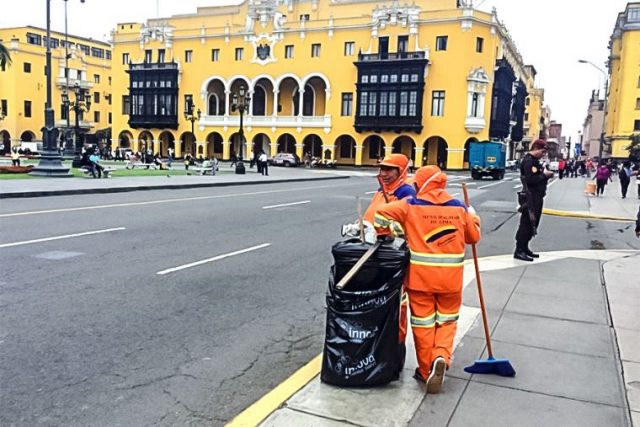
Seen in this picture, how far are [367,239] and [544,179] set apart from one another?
5.87 meters

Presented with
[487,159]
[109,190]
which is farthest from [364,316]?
[487,159]

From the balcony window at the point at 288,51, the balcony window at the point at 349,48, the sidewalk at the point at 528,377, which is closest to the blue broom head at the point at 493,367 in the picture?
the sidewalk at the point at 528,377

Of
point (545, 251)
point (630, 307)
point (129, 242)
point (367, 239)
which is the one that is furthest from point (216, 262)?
point (545, 251)

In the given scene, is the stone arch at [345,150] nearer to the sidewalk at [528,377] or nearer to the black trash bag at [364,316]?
the sidewalk at [528,377]

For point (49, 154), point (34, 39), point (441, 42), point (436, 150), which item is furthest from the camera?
point (34, 39)

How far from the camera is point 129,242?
371 inches

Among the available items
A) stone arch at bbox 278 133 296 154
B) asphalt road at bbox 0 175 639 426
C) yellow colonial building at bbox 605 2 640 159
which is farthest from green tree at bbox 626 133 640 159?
asphalt road at bbox 0 175 639 426

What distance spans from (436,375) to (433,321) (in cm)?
37

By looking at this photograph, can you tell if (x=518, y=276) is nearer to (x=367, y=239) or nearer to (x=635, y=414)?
(x=635, y=414)

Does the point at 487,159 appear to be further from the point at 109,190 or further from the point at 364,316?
the point at 364,316

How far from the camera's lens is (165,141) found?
70.1 metres

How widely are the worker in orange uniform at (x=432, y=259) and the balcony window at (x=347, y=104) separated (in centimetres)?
5521

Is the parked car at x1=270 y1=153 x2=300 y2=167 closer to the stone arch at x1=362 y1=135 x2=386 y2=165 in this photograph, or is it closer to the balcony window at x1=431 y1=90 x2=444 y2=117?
the stone arch at x1=362 y1=135 x2=386 y2=165

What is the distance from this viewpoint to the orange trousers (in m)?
3.92
